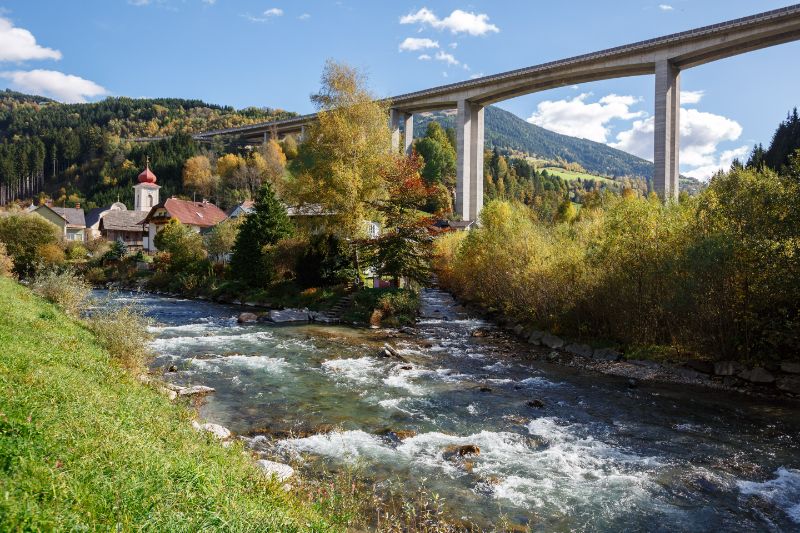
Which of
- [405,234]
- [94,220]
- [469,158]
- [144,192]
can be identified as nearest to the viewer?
[405,234]

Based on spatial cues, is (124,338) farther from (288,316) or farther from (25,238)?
(25,238)

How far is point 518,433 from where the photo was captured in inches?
436

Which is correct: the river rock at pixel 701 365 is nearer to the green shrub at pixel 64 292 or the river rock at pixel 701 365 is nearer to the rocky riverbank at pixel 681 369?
the rocky riverbank at pixel 681 369

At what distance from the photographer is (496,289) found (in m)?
28.2

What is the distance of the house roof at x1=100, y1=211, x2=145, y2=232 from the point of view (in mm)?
70488

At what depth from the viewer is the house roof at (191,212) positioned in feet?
206

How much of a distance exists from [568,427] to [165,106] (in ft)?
632

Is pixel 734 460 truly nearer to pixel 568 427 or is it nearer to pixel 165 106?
pixel 568 427

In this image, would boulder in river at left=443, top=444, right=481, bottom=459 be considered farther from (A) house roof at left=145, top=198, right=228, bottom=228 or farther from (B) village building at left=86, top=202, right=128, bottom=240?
(B) village building at left=86, top=202, right=128, bottom=240

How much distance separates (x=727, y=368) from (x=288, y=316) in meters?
20.0

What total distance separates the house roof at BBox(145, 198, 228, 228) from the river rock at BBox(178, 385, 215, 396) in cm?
4950

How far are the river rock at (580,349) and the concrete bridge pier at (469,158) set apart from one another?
144ft

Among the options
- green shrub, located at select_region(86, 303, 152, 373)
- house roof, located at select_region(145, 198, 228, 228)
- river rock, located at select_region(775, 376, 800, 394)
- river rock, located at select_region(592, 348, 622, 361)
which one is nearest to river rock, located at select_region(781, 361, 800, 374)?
river rock, located at select_region(775, 376, 800, 394)

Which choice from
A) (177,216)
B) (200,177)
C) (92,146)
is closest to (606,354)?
(177,216)
